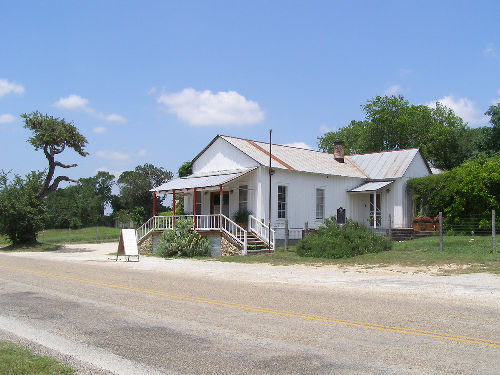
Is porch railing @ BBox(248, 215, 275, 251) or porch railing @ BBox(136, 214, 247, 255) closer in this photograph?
porch railing @ BBox(136, 214, 247, 255)

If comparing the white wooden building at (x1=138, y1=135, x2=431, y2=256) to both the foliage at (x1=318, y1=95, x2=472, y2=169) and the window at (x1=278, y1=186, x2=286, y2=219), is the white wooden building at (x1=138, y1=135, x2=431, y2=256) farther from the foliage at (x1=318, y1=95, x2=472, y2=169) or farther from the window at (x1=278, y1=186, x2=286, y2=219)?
the foliage at (x1=318, y1=95, x2=472, y2=169)

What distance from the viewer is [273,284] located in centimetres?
1404

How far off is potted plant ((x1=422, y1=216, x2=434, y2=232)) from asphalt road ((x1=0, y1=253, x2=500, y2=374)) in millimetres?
17881

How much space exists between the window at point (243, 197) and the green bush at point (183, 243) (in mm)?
3055

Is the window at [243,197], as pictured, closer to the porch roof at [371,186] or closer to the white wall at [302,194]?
the white wall at [302,194]

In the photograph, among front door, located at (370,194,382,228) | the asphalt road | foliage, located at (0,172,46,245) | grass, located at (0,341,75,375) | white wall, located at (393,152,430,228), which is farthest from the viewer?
foliage, located at (0,172,46,245)

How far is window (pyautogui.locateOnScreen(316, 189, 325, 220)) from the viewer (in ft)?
96.8

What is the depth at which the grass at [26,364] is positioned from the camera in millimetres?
5684

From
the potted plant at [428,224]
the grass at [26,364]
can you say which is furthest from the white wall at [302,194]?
the grass at [26,364]

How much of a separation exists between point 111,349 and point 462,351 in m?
4.43

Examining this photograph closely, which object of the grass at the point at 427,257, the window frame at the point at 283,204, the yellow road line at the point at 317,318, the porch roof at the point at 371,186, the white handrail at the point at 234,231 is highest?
the porch roof at the point at 371,186

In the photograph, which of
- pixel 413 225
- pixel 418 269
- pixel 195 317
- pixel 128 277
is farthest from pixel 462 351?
pixel 413 225

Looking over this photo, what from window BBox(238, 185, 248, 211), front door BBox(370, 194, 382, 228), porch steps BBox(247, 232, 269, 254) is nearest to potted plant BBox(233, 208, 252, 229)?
window BBox(238, 185, 248, 211)

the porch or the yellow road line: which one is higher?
the porch
